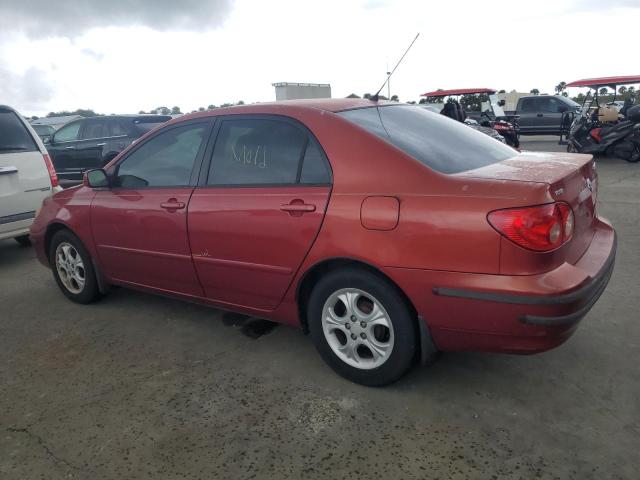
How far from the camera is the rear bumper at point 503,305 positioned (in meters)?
2.33

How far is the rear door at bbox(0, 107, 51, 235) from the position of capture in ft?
18.6

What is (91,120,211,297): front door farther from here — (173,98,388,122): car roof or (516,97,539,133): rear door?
(516,97,539,133): rear door

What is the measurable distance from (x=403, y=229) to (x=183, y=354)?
1780 millimetres

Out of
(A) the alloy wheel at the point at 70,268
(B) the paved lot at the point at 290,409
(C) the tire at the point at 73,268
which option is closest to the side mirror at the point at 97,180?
(C) the tire at the point at 73,268

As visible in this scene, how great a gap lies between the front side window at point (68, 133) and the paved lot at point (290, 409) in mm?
8754

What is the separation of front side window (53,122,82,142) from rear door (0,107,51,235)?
579 centimetres

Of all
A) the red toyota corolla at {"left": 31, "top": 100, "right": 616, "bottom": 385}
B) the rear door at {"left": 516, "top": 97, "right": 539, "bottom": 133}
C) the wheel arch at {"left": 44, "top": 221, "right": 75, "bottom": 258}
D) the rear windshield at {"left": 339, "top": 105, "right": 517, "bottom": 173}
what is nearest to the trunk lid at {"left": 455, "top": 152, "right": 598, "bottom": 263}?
the red toyota corolla at {"left": 31, "top": 100, "right": 616, "bottom": 385}

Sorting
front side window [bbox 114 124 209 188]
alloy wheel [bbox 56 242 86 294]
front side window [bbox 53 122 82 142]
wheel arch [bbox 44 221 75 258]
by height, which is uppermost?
front side window [bbox 114 124 209 188]

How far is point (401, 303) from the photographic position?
8.69 feet

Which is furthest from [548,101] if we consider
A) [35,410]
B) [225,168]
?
[35,410]

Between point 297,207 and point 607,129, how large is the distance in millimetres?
11745

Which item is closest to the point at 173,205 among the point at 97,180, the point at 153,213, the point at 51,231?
the point at 153,213

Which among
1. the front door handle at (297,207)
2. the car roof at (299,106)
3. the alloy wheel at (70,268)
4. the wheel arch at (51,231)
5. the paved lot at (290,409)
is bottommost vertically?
the paved lot at (290,409)

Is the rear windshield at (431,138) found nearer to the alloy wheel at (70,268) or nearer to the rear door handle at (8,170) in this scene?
the alloy wheel at (70,268)
